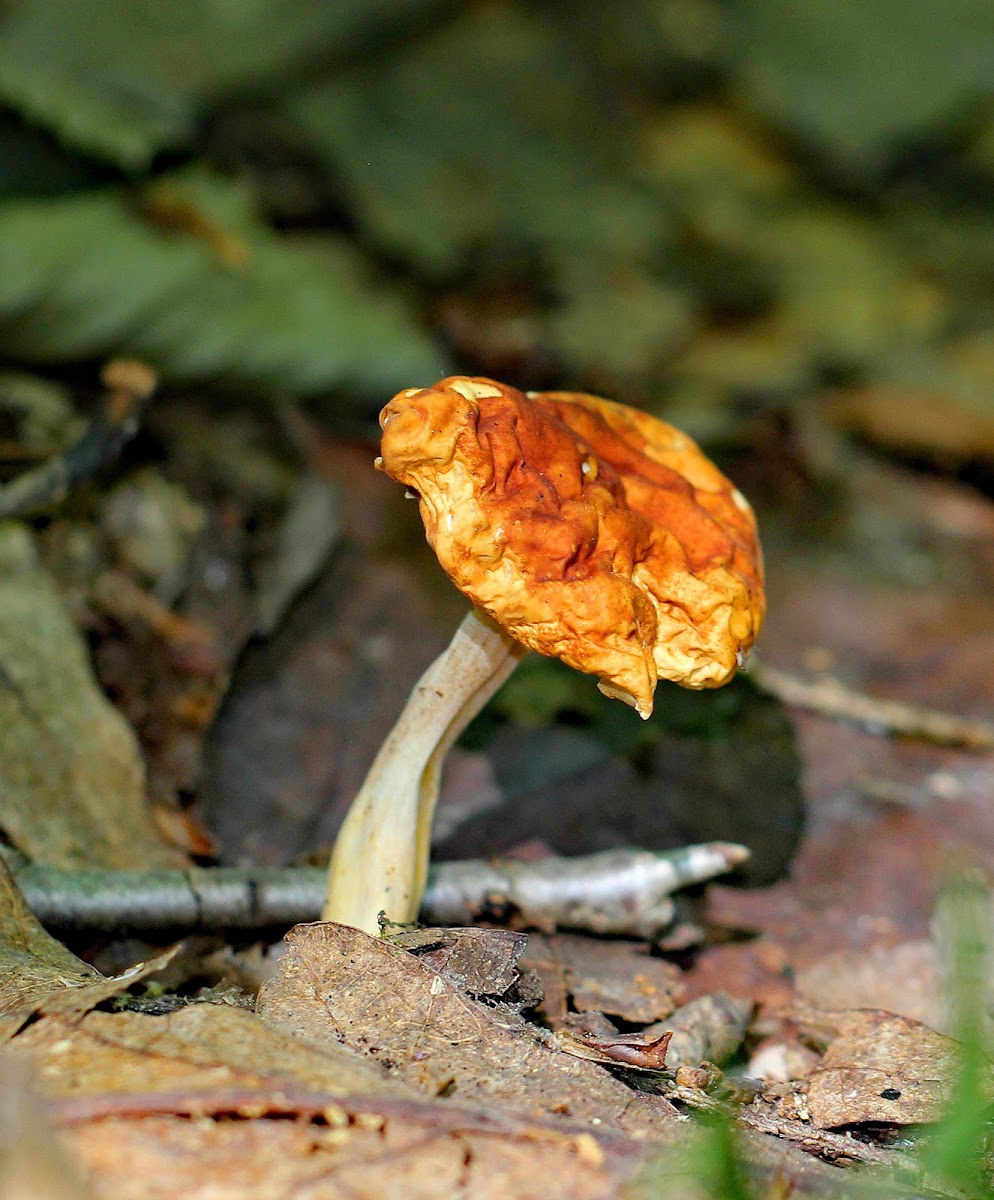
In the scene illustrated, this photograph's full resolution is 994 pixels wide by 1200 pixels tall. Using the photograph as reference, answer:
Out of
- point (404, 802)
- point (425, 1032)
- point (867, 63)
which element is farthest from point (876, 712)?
point (867, 63)

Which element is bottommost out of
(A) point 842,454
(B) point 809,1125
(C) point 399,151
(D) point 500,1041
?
(B) point 809,1125

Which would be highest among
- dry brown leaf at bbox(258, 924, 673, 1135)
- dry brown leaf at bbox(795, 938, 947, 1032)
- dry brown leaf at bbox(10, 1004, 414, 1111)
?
dry brown leaf at bbox(10, 1004, 414, 1111)

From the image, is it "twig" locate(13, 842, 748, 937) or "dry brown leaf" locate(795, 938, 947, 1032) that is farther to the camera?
"dry brown leaf" locate(795, 938, 947, 1032)

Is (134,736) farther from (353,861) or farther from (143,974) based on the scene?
(143,974)

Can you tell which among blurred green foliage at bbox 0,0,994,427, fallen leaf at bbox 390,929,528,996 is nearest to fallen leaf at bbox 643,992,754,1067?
fallen leaf at bbox 390,929,528,996

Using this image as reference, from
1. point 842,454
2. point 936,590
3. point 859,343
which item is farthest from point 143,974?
point 859,343

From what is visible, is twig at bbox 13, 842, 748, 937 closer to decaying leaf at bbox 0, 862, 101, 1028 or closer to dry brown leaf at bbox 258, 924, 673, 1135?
decaying leaf at bbox 0, 862, 101, 1028
